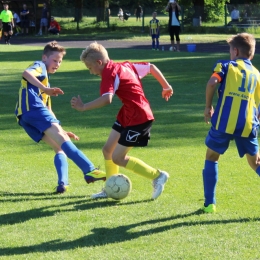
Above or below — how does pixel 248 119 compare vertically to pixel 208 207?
above

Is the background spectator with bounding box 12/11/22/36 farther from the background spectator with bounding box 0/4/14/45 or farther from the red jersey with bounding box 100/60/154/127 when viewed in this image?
the red jersey with bounding box 100/60/154/127

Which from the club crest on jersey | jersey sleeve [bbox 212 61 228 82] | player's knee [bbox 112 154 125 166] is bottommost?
player's knee [bbox 112 154 125 166]

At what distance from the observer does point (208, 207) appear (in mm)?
5852

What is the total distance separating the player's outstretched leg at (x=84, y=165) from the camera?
6.67 m

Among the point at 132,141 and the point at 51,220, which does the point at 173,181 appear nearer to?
the point at 132,141

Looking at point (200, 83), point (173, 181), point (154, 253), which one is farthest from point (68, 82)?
point (154, 253)

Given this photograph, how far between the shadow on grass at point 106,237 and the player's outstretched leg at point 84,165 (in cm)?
116

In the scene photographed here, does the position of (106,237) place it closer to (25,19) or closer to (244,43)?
(244,43)

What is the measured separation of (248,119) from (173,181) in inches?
72.3

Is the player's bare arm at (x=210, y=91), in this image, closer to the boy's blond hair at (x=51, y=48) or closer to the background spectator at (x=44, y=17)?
the boy's blond hair at (x=51, y=48)

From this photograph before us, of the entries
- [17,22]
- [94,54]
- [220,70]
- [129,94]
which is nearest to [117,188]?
[129,94]

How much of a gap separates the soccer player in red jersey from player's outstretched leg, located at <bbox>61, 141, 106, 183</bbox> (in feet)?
0.36

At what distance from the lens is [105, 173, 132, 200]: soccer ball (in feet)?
20.7

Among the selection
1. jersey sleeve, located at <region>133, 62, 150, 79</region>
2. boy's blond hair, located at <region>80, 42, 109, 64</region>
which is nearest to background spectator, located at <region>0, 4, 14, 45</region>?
Result: jersey sleeve, located at <region>133, 62, 150, 79</region>
